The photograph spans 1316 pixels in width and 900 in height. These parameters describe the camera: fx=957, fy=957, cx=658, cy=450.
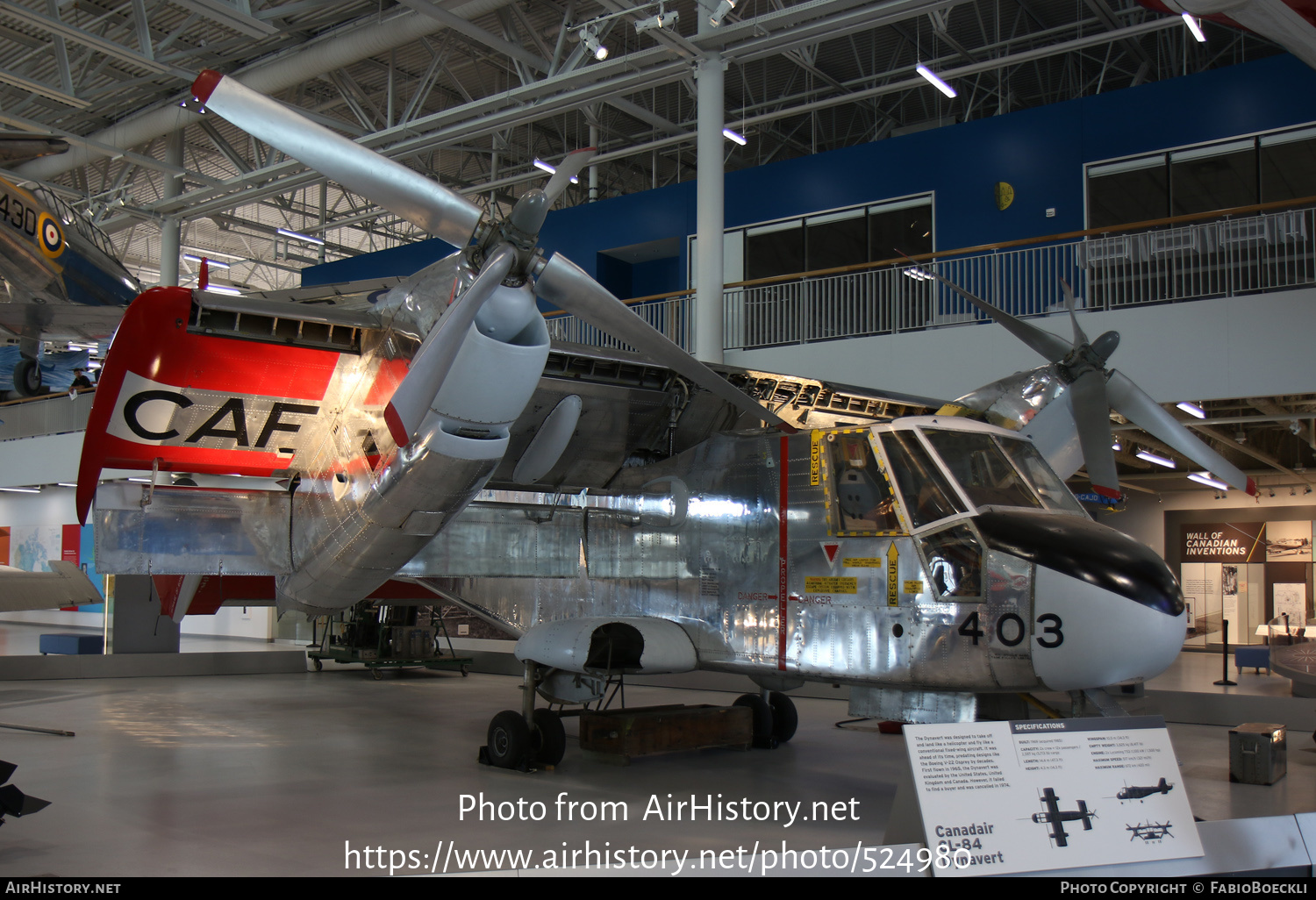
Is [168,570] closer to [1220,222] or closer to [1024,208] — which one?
[1220,222]

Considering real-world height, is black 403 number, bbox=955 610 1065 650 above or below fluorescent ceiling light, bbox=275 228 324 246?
below

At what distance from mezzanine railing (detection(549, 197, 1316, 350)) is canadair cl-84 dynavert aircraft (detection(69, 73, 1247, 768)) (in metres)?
4.20

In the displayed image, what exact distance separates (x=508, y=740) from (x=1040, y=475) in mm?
5168

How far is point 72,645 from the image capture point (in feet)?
58.4

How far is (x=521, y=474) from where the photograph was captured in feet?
27.8

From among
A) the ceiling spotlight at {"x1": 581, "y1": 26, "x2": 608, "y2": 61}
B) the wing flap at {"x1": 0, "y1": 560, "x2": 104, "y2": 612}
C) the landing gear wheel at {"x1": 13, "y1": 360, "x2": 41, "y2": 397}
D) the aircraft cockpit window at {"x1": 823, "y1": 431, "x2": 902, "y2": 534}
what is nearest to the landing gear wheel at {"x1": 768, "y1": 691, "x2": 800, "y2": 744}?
the aircraft cockpit window at {"x1": 823, "y1": 431, "x2": 902, "y2": 534}

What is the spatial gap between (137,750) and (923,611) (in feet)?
26.1

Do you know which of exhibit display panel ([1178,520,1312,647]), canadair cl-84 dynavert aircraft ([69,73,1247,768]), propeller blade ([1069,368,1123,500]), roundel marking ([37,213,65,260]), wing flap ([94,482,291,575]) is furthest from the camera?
exhibit display panel ([1178,520,1312,647])

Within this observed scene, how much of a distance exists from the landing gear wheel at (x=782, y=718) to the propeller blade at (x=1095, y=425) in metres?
4.18

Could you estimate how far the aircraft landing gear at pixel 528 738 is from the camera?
28.7 feet

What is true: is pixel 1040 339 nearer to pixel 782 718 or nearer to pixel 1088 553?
pixel 1088 553

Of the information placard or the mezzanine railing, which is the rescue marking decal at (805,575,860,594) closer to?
the information placard

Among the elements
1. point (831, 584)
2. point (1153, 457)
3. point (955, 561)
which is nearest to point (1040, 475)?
point (955, 561)

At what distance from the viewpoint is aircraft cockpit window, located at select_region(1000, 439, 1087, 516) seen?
7105 mm
